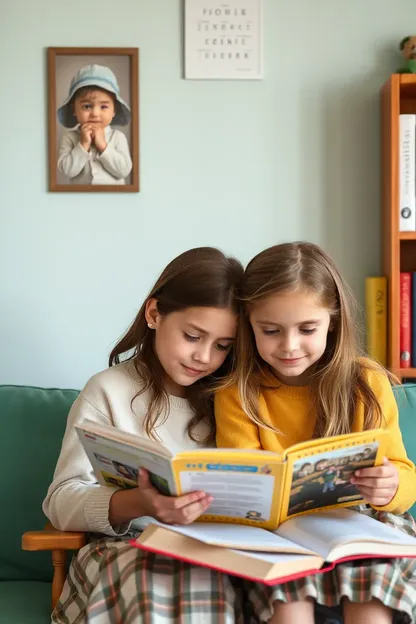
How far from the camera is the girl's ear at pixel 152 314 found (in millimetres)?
1749

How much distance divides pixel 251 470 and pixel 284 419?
Result: 0.40 m

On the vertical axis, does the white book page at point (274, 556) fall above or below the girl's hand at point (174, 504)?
below

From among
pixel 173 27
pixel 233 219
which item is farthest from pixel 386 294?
pixel 173 27

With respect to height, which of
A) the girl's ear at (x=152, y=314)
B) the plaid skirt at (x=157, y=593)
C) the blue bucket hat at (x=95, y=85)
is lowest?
the plaid skirt at (x=157, y=593)

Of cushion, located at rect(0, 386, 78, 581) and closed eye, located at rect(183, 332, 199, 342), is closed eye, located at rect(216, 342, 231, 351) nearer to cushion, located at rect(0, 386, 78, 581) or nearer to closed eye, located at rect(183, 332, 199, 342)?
closed eye, located at rect(183, 332, 199, 342)

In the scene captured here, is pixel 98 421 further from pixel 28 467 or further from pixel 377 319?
pixel 377 319

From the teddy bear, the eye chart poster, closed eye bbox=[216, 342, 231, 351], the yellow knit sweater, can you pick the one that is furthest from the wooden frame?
the teddy bear

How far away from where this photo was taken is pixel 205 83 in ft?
8.14

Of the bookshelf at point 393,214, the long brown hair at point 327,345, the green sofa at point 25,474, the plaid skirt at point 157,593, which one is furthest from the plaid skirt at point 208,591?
the bookshelf at point 393,214

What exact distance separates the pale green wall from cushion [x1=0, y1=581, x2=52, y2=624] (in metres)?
0.78

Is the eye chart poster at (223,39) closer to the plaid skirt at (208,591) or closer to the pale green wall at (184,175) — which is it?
the pale green wall at (184,175)

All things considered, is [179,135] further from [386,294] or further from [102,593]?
[102,593]

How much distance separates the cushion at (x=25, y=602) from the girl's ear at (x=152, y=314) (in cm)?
62

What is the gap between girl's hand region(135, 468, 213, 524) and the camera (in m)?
1.40
